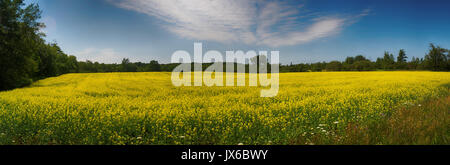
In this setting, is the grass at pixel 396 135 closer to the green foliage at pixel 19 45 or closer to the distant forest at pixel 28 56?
the distant forest at pixel 28 56

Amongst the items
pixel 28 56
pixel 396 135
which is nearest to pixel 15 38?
pixel 28 56

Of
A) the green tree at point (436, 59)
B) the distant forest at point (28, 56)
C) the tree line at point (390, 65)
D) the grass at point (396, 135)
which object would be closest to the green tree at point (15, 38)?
the distant forest at point (28, 56)

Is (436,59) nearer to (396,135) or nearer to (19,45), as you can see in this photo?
(396,135)

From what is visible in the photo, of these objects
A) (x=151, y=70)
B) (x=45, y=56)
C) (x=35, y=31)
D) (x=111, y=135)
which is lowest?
(x=111, y=135)

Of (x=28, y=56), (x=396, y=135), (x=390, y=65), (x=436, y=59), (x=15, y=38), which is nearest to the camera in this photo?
(x=396, y=135)

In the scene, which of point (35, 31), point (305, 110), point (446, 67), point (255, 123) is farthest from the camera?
point (446, 67)

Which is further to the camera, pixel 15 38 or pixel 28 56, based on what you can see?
pixel 28 56

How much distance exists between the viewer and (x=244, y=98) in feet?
26.2

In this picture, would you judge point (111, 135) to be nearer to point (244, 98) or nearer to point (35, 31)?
point (244, 98)

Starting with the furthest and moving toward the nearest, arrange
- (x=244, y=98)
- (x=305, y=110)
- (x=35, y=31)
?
(x=35, y=31)
(x=244, y=98)
(x=305, y=110)

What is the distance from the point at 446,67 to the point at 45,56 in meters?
56.8

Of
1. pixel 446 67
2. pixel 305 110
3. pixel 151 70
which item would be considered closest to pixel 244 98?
pixel 305 110

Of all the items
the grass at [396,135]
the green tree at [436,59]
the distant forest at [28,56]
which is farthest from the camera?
the green tree at [436,59]

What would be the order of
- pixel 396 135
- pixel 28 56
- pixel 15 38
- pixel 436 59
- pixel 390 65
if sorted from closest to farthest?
pixel 396 135 < pixel 15 38 < pixel 28 56 < pixel 436 59 < pixel 390 65
